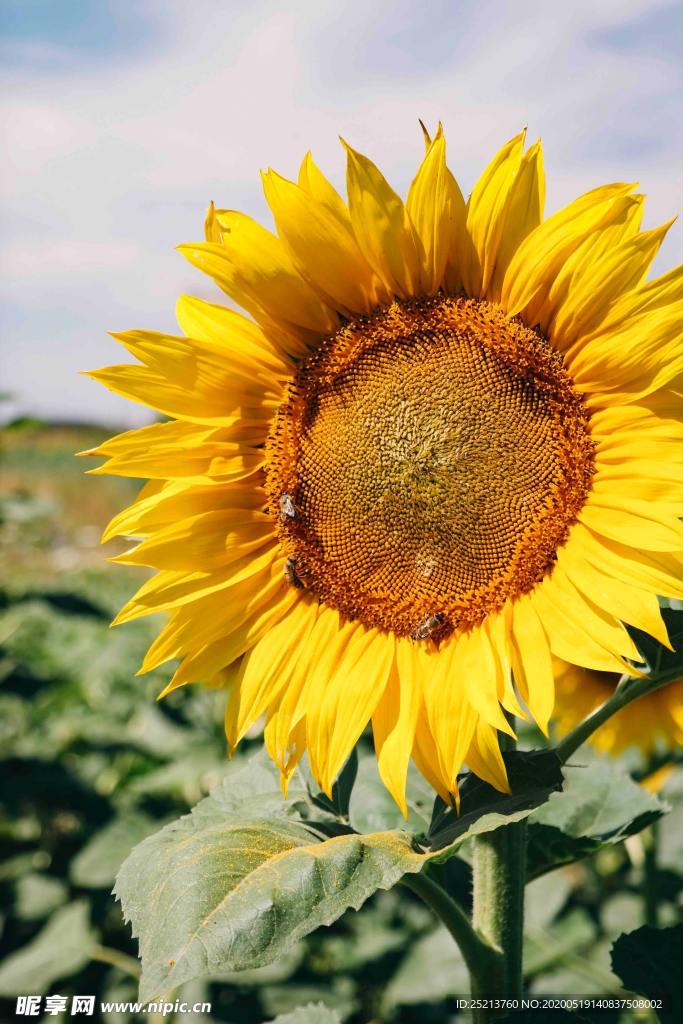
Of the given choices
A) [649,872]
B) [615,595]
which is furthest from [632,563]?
[649,872]

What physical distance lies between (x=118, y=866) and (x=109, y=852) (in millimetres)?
62

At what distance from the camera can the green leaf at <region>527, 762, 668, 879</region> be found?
1882 mm

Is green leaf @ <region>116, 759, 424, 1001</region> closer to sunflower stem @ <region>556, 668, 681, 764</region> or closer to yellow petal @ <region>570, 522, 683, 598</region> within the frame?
sunflower stem @ <region>556, 668, 681, 764</region>

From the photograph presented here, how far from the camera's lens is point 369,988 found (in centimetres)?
377

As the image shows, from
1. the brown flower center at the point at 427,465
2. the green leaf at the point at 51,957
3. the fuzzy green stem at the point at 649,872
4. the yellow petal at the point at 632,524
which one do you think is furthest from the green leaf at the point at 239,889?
the green leaf at the point at 51,957

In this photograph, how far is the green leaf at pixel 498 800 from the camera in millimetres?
1426

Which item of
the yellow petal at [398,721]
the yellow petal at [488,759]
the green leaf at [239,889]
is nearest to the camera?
the green leaf at [239,889]

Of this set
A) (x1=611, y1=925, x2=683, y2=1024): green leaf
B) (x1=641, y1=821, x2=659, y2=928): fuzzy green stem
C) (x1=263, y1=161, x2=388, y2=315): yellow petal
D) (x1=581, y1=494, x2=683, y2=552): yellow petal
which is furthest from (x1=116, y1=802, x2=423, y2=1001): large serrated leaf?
(x1=641, y1=821, x2=659, y2=928): fuzzy green stem

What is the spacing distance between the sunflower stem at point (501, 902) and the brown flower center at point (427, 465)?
0.31 metres

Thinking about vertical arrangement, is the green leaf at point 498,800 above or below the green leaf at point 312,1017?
above

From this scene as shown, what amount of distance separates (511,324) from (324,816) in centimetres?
91

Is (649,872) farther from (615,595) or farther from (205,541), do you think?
(205,541)

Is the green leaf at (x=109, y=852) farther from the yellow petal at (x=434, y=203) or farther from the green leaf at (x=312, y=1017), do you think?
the yellow petal at (x=434, y=203)

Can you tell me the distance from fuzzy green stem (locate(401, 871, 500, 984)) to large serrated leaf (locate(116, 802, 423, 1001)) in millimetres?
173
